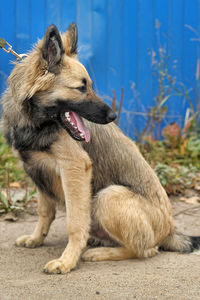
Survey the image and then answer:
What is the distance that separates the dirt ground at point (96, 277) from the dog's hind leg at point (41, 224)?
8cm

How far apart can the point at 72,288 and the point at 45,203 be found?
1.20m

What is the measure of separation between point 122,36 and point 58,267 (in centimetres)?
471

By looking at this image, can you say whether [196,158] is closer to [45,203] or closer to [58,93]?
[45,203]

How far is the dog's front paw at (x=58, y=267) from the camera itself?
3.66 meters

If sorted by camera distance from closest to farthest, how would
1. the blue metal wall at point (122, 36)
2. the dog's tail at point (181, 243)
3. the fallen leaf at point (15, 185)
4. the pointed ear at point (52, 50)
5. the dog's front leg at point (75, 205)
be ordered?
the pointed ear at point (52, 50) → the dog's front leg at point (75, 205) → the dog's tail at point (181, 243) → the fallen leaf at point (15, 185) → the blue metal wall at point (122, 36)

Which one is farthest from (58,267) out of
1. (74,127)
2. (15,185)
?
(15,185)

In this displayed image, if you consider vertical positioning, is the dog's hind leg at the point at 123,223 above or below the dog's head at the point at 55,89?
below

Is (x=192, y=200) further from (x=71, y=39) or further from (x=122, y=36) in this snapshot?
(x=122, y=36)

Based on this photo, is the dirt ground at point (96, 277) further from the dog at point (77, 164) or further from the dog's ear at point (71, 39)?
the dog's ear at point (71, 39)

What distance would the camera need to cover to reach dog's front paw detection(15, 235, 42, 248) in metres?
4.34

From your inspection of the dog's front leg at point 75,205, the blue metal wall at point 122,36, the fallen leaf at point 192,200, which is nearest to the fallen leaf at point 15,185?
the blue metal wall at point 122,36

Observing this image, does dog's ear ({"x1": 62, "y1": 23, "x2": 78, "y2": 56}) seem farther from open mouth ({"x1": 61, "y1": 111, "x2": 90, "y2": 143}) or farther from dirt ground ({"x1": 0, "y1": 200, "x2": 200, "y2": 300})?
dirt ground ({"x1": 0, "y1": 200, "x2": 200, "y2": 300})

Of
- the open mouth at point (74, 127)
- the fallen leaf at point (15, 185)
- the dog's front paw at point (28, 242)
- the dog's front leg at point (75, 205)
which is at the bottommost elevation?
the dog's front paw at point (28, 242)

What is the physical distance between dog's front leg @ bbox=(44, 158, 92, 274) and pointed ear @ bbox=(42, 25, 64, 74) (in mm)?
794
